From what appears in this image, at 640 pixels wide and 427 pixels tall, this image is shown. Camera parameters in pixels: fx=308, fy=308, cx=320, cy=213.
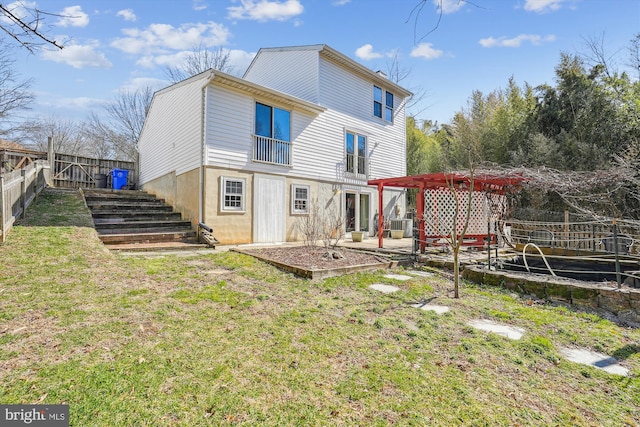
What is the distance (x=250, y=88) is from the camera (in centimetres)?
931

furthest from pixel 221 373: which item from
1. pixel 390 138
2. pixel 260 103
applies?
pixel 390 138

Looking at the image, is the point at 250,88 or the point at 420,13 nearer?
the point at 420,13

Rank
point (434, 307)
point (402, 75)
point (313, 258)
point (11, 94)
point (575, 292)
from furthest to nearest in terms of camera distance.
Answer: point (402, 75) < point (11, 94) < point (313, 258) < point (575, 292) < point (434, 307)

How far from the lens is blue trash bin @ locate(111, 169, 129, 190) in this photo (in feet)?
47.6

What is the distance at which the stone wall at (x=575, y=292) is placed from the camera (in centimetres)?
429

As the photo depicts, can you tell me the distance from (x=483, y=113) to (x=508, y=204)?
8.71 m

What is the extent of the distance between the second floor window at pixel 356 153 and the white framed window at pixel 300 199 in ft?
8.64

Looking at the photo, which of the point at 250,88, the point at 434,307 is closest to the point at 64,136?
the point at 250,88

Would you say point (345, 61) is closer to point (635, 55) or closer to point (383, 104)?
point (383, 104)

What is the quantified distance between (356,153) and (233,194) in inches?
239

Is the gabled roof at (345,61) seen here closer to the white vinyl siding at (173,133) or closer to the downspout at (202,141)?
the white vinyl siding at (173,133)

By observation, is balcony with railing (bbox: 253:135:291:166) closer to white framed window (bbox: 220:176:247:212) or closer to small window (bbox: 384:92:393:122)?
white framed window (bbox: 220:176:247:212)

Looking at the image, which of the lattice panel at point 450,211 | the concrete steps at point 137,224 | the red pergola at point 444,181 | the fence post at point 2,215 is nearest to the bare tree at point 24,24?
the fence post at point 2,215

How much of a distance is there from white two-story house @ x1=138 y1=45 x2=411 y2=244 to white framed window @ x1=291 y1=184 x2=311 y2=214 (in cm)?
4
